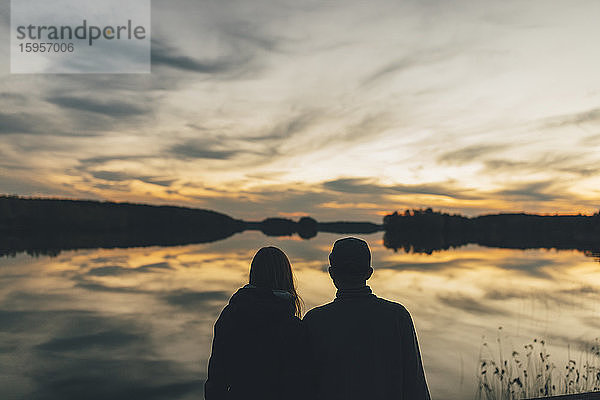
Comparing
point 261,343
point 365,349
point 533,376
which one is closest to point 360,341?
point 365,349

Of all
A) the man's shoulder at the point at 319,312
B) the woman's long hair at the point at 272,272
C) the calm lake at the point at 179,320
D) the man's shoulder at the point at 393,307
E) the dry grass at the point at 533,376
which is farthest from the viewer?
the calm lake at the point at 179,320

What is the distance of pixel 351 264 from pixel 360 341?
1.88 ft

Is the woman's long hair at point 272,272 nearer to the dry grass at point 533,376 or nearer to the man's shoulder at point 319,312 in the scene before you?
the man's shoulder at point 319,312

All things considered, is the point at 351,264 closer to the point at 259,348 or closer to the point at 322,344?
the point at 322,344

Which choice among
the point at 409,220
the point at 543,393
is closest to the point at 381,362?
the point at 543,393

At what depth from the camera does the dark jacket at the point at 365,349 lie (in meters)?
3.40

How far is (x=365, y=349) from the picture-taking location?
11.3 feet

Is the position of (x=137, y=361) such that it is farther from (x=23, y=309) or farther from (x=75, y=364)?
(x=23, y=309)

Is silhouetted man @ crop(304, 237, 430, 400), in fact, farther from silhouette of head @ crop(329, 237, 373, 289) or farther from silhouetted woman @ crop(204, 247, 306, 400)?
silhouetted woman @ crop(204, 247, 306, 400)

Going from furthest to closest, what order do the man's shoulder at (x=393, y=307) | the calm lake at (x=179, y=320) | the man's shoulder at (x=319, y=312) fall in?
1. the calm lake at (x=179, y=320)
2. the man's shoulder at (x=319, y=312)
3. the man's shoulder at (x=393, y=307)

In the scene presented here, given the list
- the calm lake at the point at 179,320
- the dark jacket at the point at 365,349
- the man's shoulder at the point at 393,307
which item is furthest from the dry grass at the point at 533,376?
the man's shoulder at the point at 393,307

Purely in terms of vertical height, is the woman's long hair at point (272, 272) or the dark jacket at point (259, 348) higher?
the woman's long hair at point (272, 272)

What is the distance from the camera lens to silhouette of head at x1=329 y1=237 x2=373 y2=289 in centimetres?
344

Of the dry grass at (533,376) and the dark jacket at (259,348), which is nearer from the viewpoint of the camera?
the dark jacket at (259,348)
